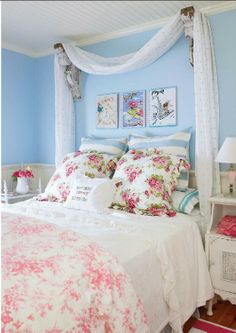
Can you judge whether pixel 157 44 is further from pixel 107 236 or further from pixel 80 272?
pixel 80 272

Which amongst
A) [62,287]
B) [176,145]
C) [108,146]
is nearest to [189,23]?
[176,145]

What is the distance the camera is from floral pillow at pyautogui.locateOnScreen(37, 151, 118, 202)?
272cm

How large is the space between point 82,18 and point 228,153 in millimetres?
1571

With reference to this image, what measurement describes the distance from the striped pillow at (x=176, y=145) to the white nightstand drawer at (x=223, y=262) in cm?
51

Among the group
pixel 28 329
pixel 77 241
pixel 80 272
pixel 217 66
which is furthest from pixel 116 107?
pixel 28 329

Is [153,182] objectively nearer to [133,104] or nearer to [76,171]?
[76,171]

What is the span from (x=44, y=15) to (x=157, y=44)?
94 centimetres

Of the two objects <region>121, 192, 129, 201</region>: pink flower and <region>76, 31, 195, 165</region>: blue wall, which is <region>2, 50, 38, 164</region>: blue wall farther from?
<region>121, 192, 129, 201</region>: pink flower

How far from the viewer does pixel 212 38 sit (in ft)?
8.49

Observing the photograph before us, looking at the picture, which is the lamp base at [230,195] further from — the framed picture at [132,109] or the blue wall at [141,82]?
the framed picture at [132,109]

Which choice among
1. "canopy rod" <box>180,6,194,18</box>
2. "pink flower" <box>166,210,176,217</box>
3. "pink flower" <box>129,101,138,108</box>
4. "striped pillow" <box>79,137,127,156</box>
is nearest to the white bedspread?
"pink flower" <box>166,210,176,217</box>

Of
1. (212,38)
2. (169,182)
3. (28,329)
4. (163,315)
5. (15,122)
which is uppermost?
(212,38)

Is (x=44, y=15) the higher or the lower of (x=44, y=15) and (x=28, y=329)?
the higher

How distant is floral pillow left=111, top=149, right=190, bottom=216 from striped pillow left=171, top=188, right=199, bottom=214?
54 millimetres
